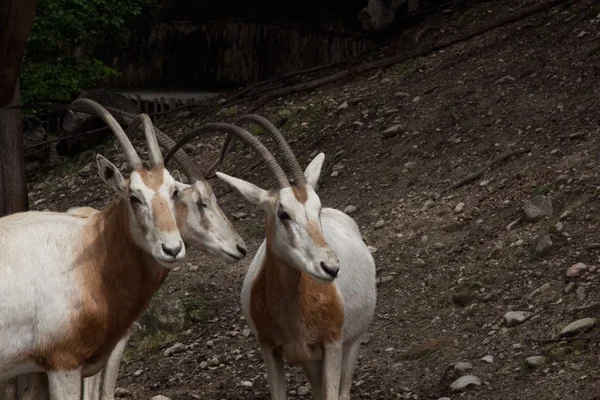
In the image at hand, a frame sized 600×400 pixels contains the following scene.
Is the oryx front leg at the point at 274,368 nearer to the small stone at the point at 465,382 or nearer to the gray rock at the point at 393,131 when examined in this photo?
the small stone at the point at 465,382

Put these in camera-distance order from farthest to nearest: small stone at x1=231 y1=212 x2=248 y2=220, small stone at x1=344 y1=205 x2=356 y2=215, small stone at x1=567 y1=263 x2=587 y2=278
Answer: small stone at x1=231 y1=212 x2=248 y2=220 < small stone at x1=344 y1=205 x2=356 y2=215 < small stone at x1=567 y1=263 x2=587 y2=278

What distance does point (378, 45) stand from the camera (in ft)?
55.8

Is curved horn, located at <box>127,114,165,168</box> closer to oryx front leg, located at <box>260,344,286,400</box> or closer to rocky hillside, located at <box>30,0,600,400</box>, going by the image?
oryx front leg, located at <box>260,344,286,400</box>

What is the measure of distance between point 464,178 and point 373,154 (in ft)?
5.55

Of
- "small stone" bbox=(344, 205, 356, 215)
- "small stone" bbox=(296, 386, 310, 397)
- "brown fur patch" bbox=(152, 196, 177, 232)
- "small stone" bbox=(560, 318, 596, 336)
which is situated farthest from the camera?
"small stone" bbox=(344, 205, 356, 215)

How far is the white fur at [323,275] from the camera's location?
282 inches

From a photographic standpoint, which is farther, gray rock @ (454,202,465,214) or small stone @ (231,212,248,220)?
small stone @ (231,212,248,220)

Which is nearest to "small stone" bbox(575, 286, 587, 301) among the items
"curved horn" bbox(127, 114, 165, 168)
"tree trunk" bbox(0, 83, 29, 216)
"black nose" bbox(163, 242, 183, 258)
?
"curved horn" bbox(127, 114, 165, 168)

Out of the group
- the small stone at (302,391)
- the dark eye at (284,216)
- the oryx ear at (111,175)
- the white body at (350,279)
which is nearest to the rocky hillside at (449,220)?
the small stone at (302,391)

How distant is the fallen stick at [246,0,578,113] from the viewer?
15.4 meters

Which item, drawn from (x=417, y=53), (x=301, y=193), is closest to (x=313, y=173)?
(x=301, y=193)

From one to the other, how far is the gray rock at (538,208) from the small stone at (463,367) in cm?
220

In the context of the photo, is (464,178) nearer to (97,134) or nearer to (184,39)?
(97,134)

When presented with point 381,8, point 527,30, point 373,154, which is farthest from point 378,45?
point 373,154
